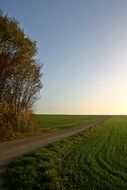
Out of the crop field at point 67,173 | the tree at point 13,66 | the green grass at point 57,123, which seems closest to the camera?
the crop field at point 67,173

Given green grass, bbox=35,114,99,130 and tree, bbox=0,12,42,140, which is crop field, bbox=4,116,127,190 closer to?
tree, bbox=0,12,42,140

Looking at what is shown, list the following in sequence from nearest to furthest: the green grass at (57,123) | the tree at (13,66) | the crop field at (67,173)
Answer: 1. the crop field at (67,173)
2. the tree at (13,66)
3. the green grass at (57,123)

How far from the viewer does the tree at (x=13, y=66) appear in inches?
1544

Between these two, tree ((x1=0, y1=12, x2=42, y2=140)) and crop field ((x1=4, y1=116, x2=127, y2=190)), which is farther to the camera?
tree ((x1=0, y1=12, x2=42, y2=140))

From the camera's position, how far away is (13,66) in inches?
1602

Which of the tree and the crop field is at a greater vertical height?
the tree

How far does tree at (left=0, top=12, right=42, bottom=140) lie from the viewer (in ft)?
129

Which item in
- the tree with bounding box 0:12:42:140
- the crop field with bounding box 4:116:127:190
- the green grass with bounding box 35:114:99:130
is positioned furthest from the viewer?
the green grass with bounding box 35:114:99:130

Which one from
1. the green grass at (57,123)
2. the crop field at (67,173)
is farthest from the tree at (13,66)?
the crop field at (67,173)

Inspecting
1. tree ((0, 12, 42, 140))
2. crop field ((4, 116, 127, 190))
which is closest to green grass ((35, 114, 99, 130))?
tree ((0, 12, 42, 140))

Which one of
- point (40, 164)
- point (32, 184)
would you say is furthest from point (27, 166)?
point (32, 184)

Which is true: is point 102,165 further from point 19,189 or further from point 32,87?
A: point 32,87

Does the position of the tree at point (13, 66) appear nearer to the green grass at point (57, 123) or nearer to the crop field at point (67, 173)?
the green grass at point (57, 123)

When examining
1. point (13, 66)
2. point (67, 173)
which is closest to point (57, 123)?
point (13, 66)
